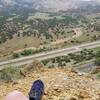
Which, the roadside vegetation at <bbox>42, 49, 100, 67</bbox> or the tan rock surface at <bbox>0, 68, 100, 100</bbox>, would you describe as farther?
the roadside vegetation at <bbox>42, 49, 100, 67</bbox>

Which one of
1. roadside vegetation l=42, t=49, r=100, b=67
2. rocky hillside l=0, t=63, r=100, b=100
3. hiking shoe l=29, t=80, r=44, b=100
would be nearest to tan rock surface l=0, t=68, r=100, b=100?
rocky hillside l=0, t=63, r=100, b=100

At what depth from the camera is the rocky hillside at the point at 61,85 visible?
27.5ft

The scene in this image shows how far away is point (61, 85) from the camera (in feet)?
30.2

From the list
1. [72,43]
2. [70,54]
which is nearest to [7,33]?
[72,43]

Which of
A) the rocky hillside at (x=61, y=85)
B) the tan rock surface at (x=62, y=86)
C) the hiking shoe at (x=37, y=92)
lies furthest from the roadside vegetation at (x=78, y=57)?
the hiking shoe at (x=37, y=92)

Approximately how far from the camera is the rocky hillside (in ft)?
27.5

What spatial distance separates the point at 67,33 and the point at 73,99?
106 m

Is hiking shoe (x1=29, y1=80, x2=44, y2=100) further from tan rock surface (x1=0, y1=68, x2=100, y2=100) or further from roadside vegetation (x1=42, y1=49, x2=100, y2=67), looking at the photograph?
roadside vegetation (x1=42, y1=49, x2=100, y2=67)

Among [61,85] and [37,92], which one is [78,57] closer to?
[61,85]

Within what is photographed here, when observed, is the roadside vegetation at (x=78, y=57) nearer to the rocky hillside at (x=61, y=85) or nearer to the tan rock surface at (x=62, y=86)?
the rocky hillside at (x=61, y=85)

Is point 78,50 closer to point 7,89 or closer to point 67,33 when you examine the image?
point 67,33

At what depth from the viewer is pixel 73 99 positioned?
8.09 meters

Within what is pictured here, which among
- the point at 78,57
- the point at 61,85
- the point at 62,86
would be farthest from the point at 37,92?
the point at 78,57

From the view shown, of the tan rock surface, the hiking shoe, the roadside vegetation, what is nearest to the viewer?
the hiking shoe
